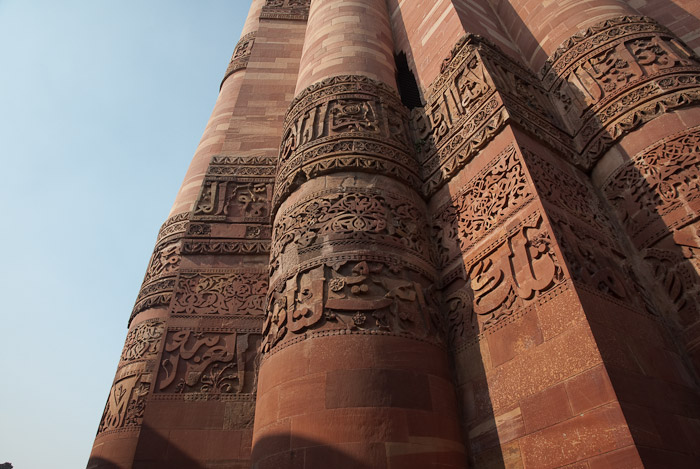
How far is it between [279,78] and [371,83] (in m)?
3.94

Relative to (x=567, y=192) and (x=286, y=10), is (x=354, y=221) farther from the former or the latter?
(x=286, y=10)

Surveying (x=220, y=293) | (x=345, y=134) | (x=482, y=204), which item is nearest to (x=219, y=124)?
(x=220, y=293)

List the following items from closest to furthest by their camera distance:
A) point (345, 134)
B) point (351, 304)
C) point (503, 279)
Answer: point (503, 279) < point (351, 304) < point (345, 134)

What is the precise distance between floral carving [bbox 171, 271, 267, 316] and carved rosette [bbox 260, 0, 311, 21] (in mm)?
8164

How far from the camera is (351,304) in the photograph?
3744 millimetres

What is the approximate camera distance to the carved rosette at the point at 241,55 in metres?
10.7

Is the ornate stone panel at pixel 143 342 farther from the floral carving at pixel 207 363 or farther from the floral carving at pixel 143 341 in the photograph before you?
the floral carving at pixel 207 363

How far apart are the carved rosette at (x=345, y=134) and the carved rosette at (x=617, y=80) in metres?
1.95

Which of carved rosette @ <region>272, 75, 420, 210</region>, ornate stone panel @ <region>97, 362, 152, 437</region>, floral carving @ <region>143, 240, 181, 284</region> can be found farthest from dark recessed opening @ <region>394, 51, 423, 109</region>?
ornate stone panel @ <region>97, 362, 152, 437</region>

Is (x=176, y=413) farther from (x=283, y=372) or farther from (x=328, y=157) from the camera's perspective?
(x=328, y=157)

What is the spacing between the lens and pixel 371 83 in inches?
245

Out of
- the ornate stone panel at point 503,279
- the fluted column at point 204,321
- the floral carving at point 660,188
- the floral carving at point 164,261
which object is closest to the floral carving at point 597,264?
the ornate stone panel at point 503,279

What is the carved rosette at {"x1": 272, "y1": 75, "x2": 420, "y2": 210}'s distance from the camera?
512cm

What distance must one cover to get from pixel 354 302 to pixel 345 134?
7.99 feet
